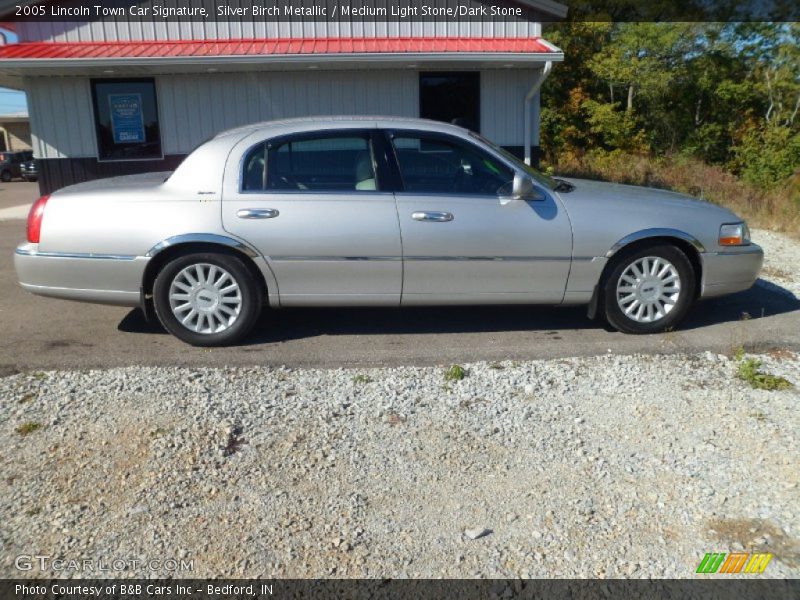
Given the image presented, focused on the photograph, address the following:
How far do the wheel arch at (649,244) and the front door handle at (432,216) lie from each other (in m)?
1.26

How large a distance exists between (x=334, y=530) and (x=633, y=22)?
28.6m

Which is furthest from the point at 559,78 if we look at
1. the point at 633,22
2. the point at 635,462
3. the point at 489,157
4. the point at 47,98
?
the point at 635,462

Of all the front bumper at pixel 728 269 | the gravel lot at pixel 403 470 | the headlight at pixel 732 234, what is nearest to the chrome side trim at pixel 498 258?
the gravel lot at pixel 403 470

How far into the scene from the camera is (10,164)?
35.3m

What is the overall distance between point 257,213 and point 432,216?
49.9 inches

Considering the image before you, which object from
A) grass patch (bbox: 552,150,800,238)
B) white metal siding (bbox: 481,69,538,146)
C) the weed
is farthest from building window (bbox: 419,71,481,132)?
the weed

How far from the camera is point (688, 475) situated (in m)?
3.68

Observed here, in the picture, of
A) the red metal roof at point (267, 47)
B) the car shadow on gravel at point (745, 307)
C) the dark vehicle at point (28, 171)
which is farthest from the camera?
the dark vehicle at point (28, 171)

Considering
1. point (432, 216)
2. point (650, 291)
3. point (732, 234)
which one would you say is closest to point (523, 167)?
point (432, 216)

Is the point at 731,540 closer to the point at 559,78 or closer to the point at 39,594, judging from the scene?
the point at 39,594

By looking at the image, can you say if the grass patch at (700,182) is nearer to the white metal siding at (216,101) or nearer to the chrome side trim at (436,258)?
the white metal siding at (216,101)

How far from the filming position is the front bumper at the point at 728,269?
581cm

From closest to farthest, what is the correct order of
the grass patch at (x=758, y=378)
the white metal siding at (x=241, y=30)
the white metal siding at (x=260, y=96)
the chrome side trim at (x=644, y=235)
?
the grass patch at (x=758, y=378)
the chrome side trim at (x=644, y=235)
the white metal siding at (x=241, y=30)
the white metal siding at (x=260, y=96)

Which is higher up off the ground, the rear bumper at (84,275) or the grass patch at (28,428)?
the rear bumper at (84,275)
